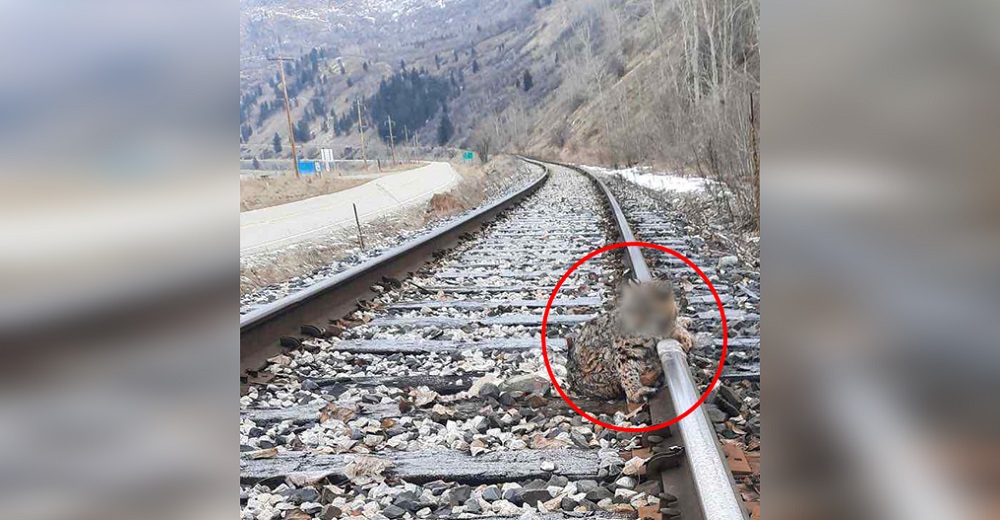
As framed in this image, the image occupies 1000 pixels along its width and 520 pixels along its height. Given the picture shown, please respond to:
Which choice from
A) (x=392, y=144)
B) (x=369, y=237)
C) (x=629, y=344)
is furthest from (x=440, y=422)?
(x=392, y=144)

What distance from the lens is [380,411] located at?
65.5 inches

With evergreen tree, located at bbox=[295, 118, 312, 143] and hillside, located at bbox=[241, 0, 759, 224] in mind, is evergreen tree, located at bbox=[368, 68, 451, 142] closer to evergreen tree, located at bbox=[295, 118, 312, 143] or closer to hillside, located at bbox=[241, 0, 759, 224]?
hillside, located at bbox=[241, 0, 759, 224]

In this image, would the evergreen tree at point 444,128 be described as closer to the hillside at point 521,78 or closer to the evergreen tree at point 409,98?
the hillside at point 521,78

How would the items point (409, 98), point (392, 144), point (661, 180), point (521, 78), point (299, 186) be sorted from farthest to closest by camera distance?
point (521, 78), point (299, 186), point (392, 144), point (409, 98), point (661, 180)

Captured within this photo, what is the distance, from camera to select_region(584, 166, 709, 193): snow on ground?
201 inches

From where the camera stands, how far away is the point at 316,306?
2.53 metres

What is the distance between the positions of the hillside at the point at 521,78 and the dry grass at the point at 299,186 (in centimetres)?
59

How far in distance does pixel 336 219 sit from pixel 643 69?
5.02 metres

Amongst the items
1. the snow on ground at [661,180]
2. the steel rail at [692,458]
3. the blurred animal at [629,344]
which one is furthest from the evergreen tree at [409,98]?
the steel rail at [692,458]

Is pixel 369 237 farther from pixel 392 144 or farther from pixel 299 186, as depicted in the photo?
pixel 299 186

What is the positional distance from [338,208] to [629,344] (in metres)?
7.70

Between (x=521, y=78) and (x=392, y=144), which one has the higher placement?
(x=521, y=78)

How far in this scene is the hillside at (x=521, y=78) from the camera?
3.59 meters
